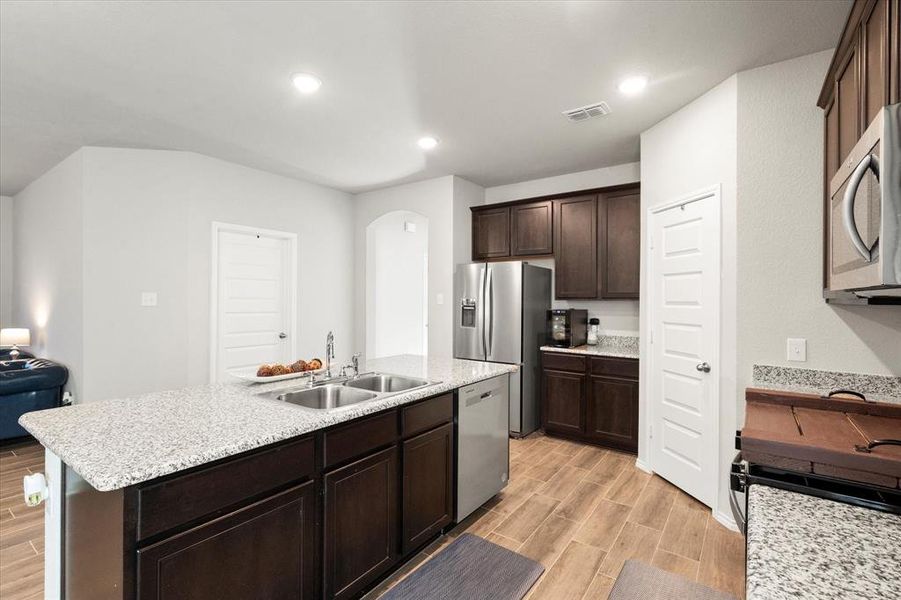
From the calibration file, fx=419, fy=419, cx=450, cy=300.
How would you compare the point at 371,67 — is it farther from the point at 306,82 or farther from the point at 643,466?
the point at 643,466

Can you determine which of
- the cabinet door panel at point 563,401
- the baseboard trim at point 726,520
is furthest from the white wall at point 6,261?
the baseboard trim at point 726,520

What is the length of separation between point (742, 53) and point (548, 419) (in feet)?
10.8

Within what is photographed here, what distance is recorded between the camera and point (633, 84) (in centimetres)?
269

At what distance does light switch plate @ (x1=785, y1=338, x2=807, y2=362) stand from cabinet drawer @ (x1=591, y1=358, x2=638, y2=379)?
55.7 inches

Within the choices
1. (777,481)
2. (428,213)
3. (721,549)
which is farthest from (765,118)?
(428,213)

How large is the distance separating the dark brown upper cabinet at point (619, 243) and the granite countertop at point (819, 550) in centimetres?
308

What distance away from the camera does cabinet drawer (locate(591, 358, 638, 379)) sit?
3.72 metres

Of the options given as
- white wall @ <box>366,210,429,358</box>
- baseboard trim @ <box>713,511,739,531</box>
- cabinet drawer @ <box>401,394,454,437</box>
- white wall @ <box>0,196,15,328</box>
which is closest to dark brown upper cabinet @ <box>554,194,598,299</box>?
white wall @ <box>366,210,429,358</box>

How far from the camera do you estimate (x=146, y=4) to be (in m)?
1.99

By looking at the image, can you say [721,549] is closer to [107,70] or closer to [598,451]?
[598,451]

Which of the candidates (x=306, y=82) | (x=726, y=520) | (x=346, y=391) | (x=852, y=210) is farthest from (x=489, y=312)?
(x=852, y=210)

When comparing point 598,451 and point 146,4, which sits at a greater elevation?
point 146,4

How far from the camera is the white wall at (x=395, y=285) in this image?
560cm

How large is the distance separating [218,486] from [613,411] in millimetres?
3362
